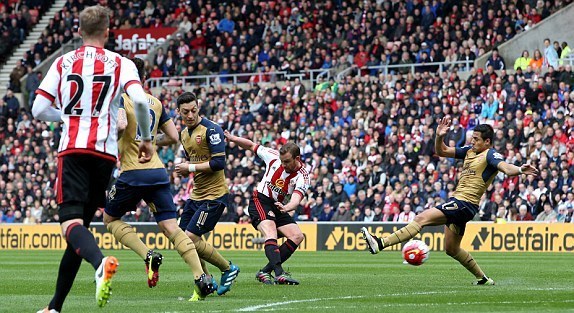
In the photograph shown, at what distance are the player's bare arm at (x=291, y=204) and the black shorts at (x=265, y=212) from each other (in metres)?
0.19

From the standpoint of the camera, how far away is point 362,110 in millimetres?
32625

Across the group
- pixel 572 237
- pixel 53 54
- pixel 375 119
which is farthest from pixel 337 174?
pixel 53 54

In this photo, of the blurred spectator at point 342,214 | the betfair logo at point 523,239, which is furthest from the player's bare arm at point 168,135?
the blurred spectator at point 342,214

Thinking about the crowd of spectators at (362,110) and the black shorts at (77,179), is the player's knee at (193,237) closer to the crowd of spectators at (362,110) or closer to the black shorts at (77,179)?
the black shorts at (77,179)

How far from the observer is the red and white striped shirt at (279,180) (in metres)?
14.2

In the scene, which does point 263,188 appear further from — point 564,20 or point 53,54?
point 53,54

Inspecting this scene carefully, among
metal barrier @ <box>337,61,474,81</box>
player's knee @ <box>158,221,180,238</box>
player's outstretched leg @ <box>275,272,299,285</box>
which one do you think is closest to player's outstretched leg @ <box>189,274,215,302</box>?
player's knee @ <box>158,221,180,238</box>

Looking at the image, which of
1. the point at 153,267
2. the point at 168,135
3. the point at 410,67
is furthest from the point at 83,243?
the point at 410,67

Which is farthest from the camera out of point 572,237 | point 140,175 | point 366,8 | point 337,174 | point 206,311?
point 366,8

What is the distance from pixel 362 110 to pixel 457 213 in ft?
62.9

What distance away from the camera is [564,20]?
32.9m

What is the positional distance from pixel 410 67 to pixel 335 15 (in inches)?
187

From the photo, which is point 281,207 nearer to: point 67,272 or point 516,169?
point 516,169

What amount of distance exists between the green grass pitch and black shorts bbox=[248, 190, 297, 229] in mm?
819
